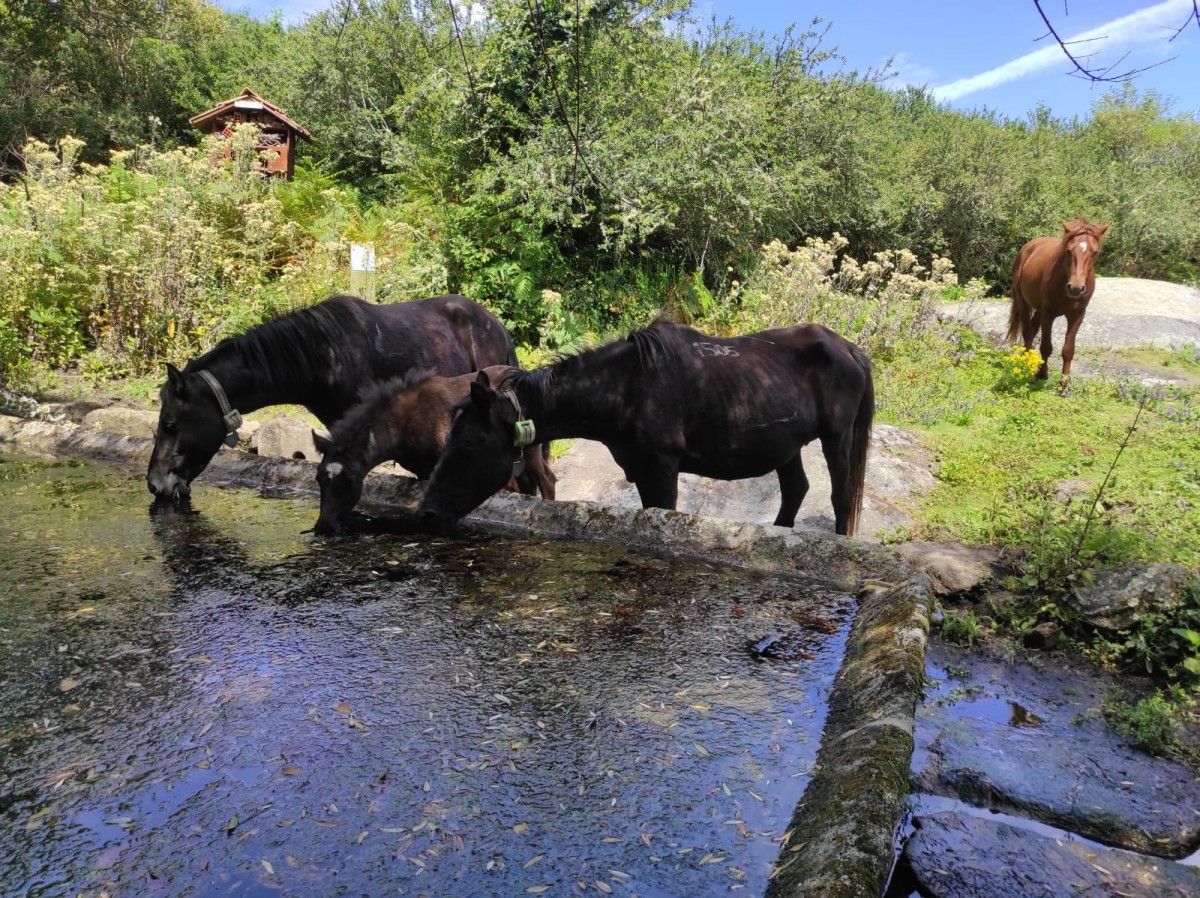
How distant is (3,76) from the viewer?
21.5 metres

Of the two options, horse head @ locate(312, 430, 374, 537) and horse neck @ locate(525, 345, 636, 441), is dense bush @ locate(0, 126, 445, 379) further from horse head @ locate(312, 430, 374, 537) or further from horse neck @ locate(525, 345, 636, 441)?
horse neck @ locate(525, 345, 636, 441)

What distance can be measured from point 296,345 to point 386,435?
1157 mm

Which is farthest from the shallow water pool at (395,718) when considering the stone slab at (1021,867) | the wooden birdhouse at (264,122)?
the wooden birdhouse at (264,122)

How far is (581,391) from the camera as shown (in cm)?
531

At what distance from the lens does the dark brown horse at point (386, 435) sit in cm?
535

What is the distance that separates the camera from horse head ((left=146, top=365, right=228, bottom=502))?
5.88 m

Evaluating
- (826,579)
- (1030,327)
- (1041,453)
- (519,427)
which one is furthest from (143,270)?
(1030,327)

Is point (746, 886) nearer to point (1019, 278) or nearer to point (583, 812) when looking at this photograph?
point (583, 812)

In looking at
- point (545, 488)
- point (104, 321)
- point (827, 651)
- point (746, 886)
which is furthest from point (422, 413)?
point (104, 321)

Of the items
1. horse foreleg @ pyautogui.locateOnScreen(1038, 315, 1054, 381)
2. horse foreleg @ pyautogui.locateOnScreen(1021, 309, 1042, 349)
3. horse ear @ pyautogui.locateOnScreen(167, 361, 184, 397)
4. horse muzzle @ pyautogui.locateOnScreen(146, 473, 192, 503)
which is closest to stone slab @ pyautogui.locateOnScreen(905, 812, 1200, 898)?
horse muzzle @ pyautogui.locateOnScreen(146, 473, 192, 503)

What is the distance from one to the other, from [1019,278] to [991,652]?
998 centimetres

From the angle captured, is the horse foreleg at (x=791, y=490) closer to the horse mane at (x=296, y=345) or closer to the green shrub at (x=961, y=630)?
the green shrub at (x=961, y=630)

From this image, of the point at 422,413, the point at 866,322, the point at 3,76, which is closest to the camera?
the point at 422,413

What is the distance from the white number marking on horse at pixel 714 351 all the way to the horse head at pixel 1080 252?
24.4ft
